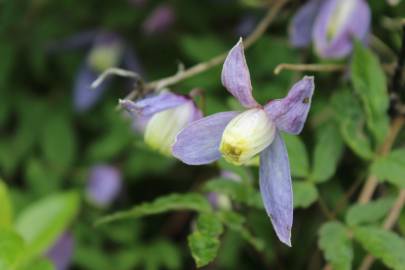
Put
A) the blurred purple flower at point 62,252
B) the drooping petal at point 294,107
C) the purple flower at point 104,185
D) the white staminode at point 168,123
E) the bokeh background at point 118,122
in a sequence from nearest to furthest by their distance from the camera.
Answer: the drooping petal at point 294,107 < the white staminode at point 168,123 < the bokeh background at point 118,122 < the blurred purple flower at point 62,252 < the purple flower at point 104,185

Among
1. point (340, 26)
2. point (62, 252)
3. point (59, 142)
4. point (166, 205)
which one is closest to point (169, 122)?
point (166, 205)

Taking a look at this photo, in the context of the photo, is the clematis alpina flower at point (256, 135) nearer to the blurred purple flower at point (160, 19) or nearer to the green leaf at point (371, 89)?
the green leaf at point (371, 89)

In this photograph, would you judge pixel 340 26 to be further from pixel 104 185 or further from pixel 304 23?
pixel 104 185

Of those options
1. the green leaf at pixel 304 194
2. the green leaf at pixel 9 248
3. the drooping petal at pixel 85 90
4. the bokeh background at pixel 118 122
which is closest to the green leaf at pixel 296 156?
the green leaf at pixel 304 194

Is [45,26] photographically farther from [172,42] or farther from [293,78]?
[293,78]

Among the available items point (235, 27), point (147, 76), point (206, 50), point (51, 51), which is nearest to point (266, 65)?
point (206, 50)

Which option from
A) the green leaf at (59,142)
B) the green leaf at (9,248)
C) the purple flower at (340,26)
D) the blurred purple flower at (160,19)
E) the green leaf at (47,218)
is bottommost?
the green leaf at (59,142)

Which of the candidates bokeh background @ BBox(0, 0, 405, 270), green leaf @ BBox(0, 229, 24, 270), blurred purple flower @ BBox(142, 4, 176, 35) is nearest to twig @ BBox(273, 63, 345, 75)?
bokeh background @ BBox(0, 0, 405, 270)
